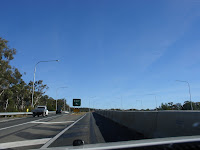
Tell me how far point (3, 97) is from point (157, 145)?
6887cm

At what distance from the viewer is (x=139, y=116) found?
9.06 m

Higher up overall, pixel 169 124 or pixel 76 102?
pixel 76 102

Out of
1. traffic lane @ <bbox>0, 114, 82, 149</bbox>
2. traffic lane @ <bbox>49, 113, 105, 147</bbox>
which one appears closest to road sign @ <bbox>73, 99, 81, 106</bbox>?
traffic lane @ <bbox>0, 114, 82, 149</bbox>

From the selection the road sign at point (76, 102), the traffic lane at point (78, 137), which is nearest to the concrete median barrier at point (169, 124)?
the traffic lane at point (78, 137)

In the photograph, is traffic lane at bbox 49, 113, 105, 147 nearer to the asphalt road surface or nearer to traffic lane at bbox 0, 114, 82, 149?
the asphalt road surface

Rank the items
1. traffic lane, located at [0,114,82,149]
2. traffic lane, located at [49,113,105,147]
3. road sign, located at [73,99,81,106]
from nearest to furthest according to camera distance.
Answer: traffic lane, located at [49,113,105,147], traffic lane, located at [0,114,82,149], road sign, located at [73,99,81,106]

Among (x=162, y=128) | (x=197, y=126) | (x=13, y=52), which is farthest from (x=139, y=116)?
(x=13, y=52)

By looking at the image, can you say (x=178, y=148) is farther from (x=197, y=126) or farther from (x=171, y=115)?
(x=171, y=115)

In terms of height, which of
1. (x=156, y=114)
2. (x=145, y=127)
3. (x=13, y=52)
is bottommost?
(x=145, y=127)

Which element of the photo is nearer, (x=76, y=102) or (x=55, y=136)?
(x=55, y=136)

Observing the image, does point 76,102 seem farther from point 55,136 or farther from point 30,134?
point 55,136

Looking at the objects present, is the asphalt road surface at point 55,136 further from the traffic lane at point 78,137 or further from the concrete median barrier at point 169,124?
the concrete median barrier at point 169,124

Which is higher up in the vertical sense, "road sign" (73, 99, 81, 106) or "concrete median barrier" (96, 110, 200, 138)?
"road sign" (73, 99, 81, 106)

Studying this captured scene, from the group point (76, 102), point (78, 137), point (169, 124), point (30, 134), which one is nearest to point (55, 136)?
point (78, 137)
